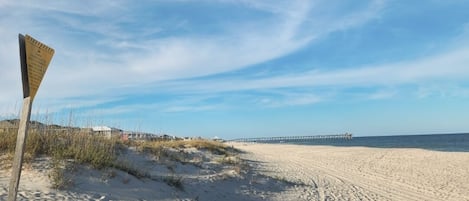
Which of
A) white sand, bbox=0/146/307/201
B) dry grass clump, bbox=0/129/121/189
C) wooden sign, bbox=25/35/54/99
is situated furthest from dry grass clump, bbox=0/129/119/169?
wooden sign, bbox=25/35/54/99

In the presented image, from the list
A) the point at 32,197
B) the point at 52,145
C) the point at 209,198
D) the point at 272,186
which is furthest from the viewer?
the point at 272,186

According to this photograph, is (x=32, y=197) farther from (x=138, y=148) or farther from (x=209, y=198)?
(x=138, y=148)

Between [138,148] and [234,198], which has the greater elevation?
[138,148]

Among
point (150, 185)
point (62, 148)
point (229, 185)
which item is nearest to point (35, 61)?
point (150, 185)

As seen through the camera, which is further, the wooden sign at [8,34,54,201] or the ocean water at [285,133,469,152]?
the ocean water at [285,133,469,152]

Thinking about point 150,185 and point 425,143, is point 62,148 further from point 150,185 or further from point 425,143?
point 425,143

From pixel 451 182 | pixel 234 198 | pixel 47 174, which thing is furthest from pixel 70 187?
pixel 451 182

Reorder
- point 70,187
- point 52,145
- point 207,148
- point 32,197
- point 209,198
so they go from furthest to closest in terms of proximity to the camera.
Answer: point 207,148 < point 209,198 < point 52,145 < point 70,187 < point 32,197

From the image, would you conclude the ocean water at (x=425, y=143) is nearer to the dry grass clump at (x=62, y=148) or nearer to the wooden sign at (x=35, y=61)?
the dry grass clump at (x=62, y=148)

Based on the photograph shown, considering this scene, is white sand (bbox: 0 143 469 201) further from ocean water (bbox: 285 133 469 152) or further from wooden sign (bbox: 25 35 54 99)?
ocean water (bbox: 285 133 469 152)

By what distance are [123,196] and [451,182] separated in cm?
1444

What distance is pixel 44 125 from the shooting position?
10125 millimetres

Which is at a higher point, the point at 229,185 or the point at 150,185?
the point at 150,185

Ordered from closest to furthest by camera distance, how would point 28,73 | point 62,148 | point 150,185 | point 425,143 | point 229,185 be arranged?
1. point 28,73
2. point 150,185
3. point 62,148
4. point 229,185
5. point 425,143
